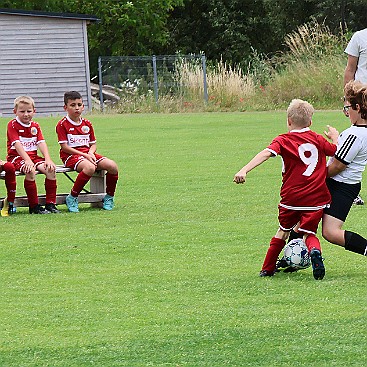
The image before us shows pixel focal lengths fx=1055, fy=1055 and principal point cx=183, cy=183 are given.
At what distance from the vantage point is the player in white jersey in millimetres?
7062

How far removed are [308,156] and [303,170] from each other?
99 mm

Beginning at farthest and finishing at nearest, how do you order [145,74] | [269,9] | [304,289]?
[269,9] → [145,74] → [304,289]

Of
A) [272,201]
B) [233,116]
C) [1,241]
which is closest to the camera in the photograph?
[1,241]

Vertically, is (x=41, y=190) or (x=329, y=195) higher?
(x=329, y=195)

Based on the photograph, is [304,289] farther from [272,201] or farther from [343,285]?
[272,201]

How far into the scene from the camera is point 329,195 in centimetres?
703

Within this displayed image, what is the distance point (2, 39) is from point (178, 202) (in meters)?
25.1

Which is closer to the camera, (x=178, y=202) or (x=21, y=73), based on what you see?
(x=178, y=202)

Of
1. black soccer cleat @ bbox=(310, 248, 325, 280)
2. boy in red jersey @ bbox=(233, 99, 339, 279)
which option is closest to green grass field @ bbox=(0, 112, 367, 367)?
black soccer cleat @ bbox=(310, 248, 325, 280)

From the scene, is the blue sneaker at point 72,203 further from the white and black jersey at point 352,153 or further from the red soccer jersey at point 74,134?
the white and black jersey at point 352,153

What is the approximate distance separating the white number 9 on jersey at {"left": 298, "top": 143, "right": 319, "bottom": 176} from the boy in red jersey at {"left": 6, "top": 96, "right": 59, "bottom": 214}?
4.59 meters

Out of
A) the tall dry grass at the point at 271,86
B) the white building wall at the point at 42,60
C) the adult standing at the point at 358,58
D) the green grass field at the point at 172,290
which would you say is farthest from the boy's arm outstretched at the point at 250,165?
the white building wall at the point at 42,60

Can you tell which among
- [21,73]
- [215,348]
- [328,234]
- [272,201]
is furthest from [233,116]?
[215,348]

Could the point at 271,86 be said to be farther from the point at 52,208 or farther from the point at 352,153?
the point at 352,153
